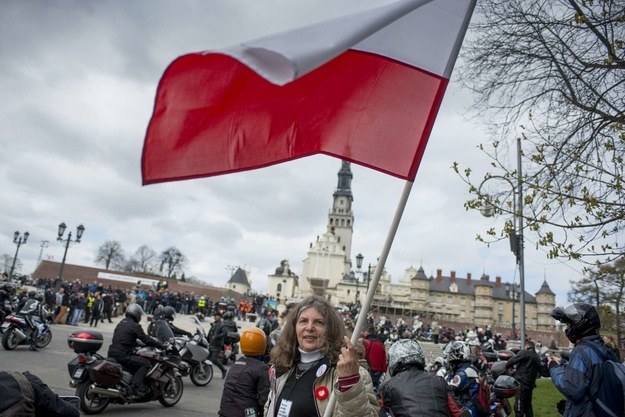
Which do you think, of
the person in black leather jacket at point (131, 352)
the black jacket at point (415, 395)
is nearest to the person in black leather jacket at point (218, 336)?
the person in black leather jacket at point (131, 352)

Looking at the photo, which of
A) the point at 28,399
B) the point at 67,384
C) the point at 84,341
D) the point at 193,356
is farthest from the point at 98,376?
the point at 28,399

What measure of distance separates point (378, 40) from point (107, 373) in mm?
6750

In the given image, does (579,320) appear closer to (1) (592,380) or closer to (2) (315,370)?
(1) (592,380)

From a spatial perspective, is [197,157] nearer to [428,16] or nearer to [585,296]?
[428,16]

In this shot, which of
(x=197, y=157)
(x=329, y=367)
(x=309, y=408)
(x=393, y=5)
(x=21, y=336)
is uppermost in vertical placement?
(x=393, y=5)

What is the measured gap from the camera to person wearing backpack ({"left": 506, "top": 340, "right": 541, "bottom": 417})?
8938 millimetres

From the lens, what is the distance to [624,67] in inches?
270

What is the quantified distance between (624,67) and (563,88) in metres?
1.16

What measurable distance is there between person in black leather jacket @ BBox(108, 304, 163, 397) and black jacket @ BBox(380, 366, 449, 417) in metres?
5.63

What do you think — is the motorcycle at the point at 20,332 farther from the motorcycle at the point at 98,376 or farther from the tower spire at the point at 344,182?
the tower spire at the point at 344,182

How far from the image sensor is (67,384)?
895cm

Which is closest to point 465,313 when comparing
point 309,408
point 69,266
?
point 69,266

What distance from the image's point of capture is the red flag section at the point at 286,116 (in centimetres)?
302

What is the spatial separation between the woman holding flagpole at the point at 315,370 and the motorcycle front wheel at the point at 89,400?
18.7ft
